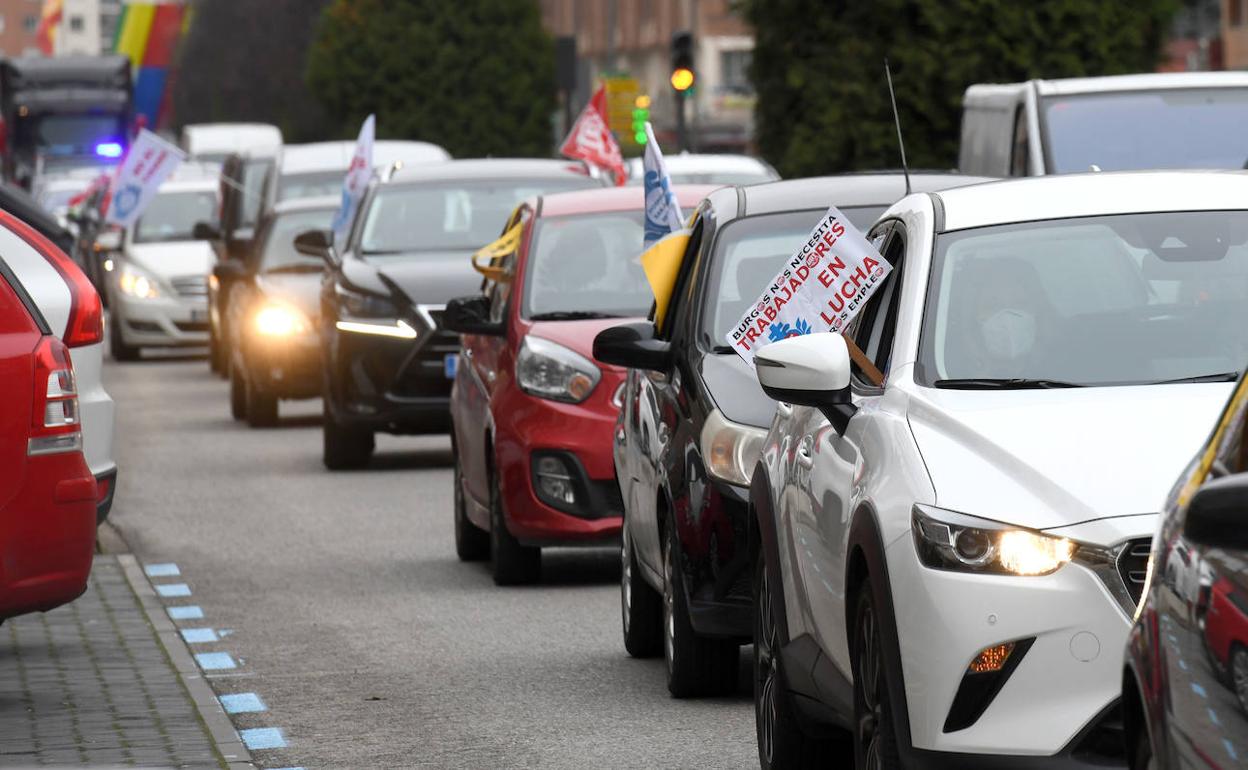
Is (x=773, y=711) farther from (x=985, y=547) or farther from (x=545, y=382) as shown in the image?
(x=545, y=382)

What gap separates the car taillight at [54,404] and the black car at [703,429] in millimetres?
1755

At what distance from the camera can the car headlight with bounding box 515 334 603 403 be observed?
41.9 ft

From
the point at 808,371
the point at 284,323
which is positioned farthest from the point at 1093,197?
the point at 284,323

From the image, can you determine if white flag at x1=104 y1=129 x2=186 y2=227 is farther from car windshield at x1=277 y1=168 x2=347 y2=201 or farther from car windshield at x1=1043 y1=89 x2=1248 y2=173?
car windshield at x1=1043 y1=89 x2=1248 y2=173

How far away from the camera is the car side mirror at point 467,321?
521 inches

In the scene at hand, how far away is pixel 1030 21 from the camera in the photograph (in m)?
32.8

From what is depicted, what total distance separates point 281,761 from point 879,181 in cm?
344

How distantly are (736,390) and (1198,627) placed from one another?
5216mm

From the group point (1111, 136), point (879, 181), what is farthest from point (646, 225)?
point (1111, 136)

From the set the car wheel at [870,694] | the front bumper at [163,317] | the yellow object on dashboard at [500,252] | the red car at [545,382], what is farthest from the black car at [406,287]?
the front bumper at [163,317]

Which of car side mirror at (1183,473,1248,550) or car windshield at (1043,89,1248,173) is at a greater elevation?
car side mirror at (1183,473,1248,550)

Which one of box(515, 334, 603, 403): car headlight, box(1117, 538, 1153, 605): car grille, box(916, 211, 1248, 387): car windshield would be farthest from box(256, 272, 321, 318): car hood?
box(1117, 538, 1153, 605): car grille

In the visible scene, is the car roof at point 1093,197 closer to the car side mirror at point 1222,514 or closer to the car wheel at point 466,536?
the car side mirror at point 1222,514

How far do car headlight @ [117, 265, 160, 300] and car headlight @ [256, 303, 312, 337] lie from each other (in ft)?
34.4
